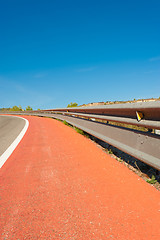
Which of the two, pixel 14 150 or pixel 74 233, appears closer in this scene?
pixel 74 233

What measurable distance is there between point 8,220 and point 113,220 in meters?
1.09

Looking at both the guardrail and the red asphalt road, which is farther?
the guardrail

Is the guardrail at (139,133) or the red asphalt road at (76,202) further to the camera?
the guardrail at (139,133)

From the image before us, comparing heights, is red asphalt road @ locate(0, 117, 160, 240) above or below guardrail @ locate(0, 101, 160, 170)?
below

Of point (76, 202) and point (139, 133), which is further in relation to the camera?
point (139, 133)

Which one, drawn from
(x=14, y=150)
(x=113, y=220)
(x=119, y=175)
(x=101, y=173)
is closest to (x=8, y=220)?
(x=113, y=220)

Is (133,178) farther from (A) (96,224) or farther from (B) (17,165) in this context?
(B) (17,165)

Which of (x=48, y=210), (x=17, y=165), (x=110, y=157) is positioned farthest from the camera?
(x=110, y=157)

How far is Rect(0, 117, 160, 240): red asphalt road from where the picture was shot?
4.78 ft

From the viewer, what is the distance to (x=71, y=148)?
14.0ft

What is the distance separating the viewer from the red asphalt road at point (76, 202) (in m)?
1.46

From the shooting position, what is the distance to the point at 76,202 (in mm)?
1889

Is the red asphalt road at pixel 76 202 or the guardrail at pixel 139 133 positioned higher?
the guardrail at pixel 139 133

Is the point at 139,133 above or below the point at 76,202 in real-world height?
above
